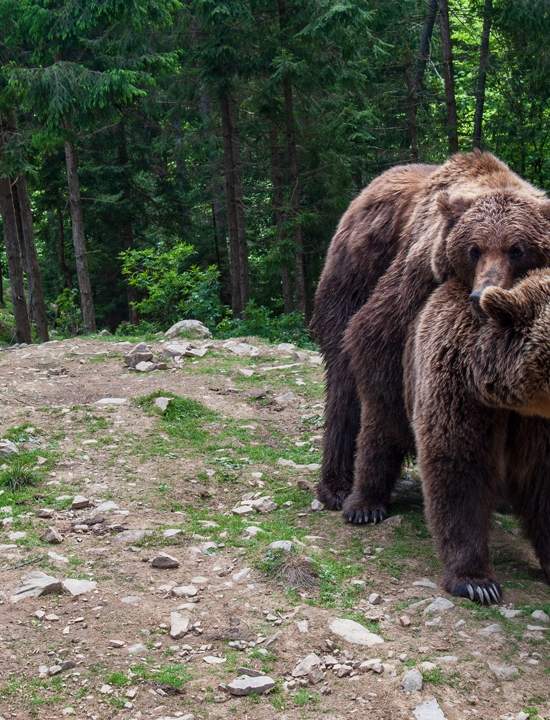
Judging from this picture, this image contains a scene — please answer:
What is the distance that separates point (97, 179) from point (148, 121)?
2.15m

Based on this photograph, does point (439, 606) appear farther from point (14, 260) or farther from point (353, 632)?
point (14, 260)

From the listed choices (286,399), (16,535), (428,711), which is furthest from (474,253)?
(286,399)

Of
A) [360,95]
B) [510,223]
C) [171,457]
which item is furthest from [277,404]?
[360,95]

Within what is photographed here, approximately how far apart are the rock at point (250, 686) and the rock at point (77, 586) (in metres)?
1.12

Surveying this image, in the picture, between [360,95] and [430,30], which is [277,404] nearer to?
[360,95]

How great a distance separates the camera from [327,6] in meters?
15.2

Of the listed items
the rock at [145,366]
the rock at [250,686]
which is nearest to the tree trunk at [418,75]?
the rock at [145,366]

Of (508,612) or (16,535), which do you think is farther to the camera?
(16,535)

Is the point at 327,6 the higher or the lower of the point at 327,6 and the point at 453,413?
the higher

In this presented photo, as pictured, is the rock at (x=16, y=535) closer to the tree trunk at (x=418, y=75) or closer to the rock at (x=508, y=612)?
the rock at (x=508, y=612)

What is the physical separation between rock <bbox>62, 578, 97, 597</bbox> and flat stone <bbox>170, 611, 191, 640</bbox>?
50 cm

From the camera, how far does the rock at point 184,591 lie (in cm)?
454

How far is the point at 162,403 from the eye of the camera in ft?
25.1

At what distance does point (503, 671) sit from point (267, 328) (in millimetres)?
10284
